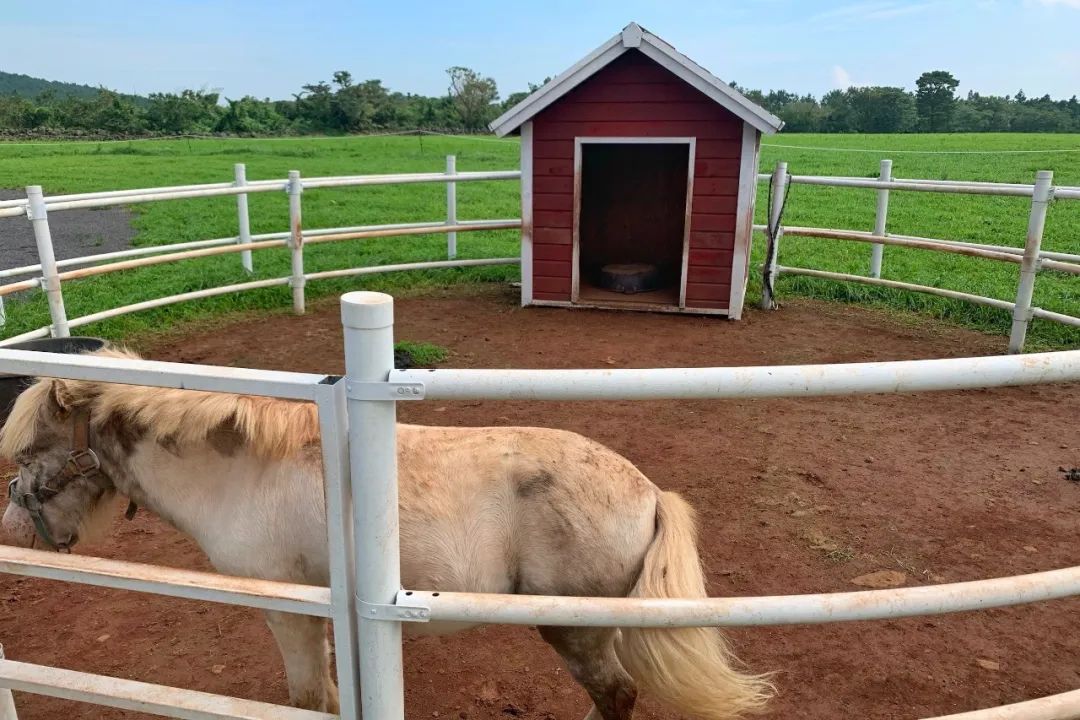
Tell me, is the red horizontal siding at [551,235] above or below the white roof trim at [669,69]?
below

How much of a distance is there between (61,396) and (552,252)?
5759 mm

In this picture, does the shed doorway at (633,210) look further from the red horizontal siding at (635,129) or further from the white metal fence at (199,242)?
the red horizontal siding at (635,129)

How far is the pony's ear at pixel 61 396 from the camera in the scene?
1982mm

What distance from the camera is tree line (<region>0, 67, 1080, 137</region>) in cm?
3534

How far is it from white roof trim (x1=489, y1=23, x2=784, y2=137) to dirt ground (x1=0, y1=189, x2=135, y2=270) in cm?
689

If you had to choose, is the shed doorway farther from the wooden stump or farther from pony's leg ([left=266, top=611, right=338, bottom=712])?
pony's leg ([left=266, top=611, right=338, bottom=712])

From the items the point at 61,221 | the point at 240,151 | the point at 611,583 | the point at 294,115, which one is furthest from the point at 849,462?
the point at 294,115

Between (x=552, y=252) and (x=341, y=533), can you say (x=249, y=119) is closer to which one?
(x=552, y=252)

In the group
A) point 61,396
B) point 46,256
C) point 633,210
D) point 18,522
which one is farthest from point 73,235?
point 61,396

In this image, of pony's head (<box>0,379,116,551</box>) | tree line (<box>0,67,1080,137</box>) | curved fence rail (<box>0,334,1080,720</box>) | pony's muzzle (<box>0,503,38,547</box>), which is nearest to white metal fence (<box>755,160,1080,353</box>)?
curved fence rail (<box>0,334,1080,720</box>)

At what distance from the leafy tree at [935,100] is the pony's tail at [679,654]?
49.1 metres

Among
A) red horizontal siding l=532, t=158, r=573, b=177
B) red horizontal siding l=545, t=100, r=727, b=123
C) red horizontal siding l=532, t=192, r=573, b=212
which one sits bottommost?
red horizontal siding l=532, t=192, r=573, b=212

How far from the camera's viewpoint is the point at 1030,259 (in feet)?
18.8

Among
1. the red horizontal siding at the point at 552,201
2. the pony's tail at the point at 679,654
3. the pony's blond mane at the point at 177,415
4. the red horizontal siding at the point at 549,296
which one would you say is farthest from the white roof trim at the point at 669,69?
the pony's blond mane at the point at 177,415
